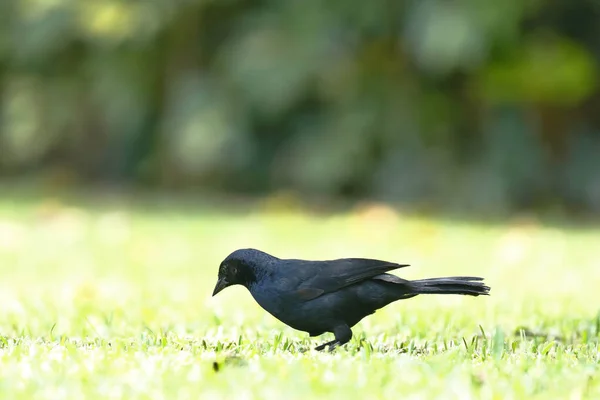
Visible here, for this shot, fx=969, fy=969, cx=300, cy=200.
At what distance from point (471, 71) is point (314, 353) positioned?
8.60 meters

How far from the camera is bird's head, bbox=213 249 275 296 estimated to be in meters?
3.41

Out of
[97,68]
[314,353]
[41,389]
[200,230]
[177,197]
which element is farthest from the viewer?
[97,68]

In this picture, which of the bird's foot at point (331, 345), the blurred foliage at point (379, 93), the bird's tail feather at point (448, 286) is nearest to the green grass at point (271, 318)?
the bird's foot at point (331, 345)

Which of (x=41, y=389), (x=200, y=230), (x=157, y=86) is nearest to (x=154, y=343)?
(x=41, y=389)

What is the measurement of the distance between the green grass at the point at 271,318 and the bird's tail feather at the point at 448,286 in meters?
0.21

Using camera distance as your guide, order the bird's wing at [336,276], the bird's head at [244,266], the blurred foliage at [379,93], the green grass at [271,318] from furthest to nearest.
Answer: the blurred foliage at [379,93]
the bird's head at [244,266]
the bird's wing at [336,276]
the green grass at [271,318]

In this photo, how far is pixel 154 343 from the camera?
355 cm

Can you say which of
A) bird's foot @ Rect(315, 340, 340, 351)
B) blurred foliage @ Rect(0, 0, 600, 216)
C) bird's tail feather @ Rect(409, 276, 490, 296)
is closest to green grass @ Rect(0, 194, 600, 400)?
bird's foot @ Rect(315, 340, 340, 351)

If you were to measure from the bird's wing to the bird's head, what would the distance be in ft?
0.57

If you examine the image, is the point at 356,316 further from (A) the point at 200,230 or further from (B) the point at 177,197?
(B) the point at 177,197

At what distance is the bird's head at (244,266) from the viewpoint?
3.41m

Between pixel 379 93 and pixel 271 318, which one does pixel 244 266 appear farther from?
pixel 379 93

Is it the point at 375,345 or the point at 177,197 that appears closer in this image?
the point at 375,345

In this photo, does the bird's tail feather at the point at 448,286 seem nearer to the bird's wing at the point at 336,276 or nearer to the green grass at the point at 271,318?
the bird's wing at the point at 336,276
